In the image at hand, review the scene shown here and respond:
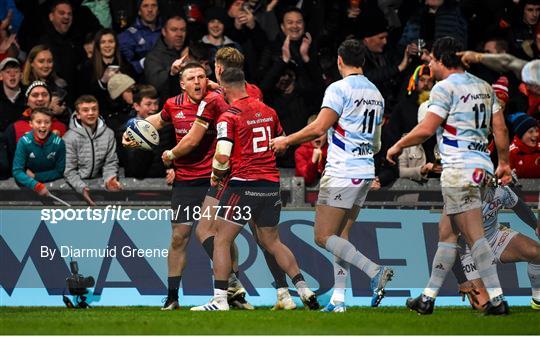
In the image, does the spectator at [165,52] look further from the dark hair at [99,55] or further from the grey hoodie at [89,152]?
the grey hoodie at [89,152]

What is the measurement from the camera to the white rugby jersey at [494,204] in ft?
41.0

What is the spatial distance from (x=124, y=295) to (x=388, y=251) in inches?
112

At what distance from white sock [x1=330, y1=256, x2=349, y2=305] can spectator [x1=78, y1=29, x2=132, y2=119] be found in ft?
16.8

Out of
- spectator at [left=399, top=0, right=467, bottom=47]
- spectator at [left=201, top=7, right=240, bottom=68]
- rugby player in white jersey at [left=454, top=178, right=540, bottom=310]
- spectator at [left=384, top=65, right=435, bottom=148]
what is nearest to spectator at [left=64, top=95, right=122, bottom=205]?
spectator at [left=201, top=7, right=240, bottom=68]

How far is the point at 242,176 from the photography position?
12.8 meters

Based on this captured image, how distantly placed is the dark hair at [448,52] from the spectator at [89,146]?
4531mm

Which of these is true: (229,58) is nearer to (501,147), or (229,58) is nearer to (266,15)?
(501,147)

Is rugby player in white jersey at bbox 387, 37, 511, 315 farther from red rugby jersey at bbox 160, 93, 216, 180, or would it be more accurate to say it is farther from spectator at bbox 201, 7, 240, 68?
spectator at bbox 201, 7, 240, 68

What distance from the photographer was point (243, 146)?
12.8 meters

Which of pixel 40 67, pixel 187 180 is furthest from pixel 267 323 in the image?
pixel 40 67

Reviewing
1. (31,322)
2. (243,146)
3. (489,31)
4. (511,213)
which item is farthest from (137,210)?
(489,31)

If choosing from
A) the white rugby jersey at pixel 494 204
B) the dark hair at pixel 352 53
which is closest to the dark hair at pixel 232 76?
the dark hair at pixel 352 53

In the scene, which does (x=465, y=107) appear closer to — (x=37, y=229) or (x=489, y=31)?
(x=37, y=229)

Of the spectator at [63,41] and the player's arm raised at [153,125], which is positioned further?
the spectator at [63,41]
